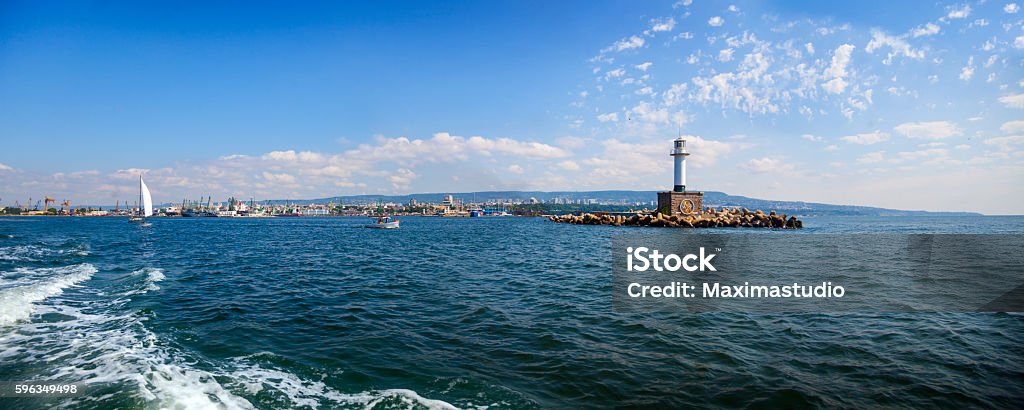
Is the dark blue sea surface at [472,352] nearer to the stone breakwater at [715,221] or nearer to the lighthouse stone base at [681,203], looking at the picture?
the stone breakwater at [715,221]

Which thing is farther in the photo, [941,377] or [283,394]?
[941,377]

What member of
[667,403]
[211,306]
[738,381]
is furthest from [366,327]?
[738,381]

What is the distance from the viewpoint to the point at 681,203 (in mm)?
66000

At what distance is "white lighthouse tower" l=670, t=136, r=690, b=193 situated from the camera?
6462 cm

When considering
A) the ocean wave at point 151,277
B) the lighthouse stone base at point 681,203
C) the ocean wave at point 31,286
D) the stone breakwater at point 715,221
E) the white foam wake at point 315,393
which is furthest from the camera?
the lighthouse stone base at point 681,203

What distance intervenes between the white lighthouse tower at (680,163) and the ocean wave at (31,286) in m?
62.9

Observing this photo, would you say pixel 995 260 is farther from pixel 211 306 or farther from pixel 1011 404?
pixel 211 306

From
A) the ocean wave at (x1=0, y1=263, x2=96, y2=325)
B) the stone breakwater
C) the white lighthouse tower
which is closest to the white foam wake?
the ocean wave at (x1=0, y1=263, x2=96, y2=325)

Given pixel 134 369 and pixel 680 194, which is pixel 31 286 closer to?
pixel 134 369

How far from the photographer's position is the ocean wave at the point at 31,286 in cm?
1142

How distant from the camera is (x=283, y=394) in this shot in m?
6.66

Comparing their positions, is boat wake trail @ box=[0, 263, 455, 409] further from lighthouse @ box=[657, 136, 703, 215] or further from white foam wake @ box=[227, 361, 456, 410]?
lighthouse @ box=[657, 136, 703, 215]

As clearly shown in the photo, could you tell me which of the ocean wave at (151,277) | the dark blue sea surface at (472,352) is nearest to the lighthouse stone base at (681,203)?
the dark blue sea surface at (472,352)

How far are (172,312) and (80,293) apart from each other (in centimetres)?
569
